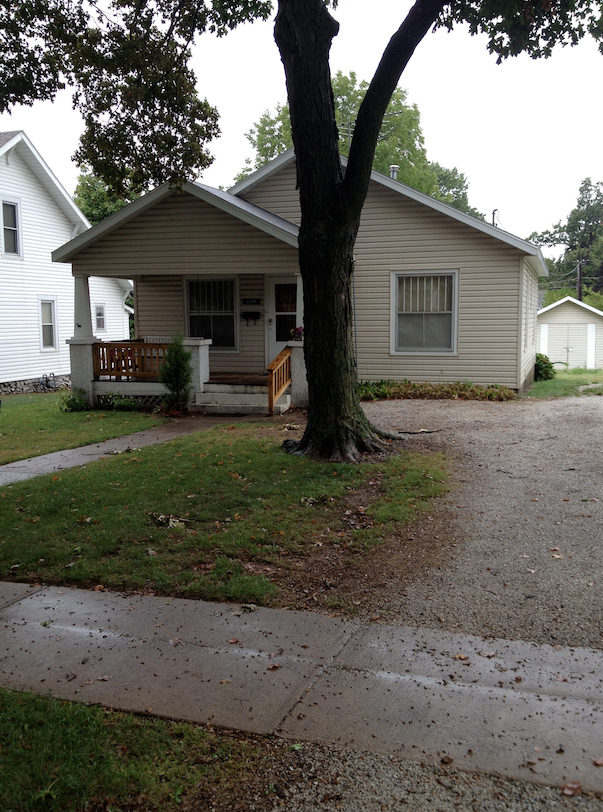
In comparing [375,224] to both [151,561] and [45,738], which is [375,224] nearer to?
[151,561]

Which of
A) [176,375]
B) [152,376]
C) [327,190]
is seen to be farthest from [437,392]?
[327,190]

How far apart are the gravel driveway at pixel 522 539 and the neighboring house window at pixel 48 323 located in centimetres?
1658

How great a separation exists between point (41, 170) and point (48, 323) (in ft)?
16.7

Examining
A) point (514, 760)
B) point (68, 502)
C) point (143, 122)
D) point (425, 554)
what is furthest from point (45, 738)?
point (143, 122)

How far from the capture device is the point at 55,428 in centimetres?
1244

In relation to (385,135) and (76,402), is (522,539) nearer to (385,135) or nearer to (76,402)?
(76,402)

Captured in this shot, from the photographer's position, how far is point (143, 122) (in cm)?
1120

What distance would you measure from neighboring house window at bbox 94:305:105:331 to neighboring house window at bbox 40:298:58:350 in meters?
2.96

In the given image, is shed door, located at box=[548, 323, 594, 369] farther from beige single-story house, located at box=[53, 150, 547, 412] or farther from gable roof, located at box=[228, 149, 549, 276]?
gable roof, located at box=[228, 149, 549, 276]

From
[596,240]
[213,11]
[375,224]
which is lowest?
[375,224]

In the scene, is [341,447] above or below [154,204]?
below

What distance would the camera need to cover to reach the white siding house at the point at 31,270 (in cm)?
2177

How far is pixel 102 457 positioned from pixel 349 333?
12.5ft

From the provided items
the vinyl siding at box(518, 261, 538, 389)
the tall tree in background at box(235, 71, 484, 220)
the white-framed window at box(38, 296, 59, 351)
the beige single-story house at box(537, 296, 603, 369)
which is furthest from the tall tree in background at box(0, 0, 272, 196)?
the beige single-story house at box(537, 296, 603, 369)
